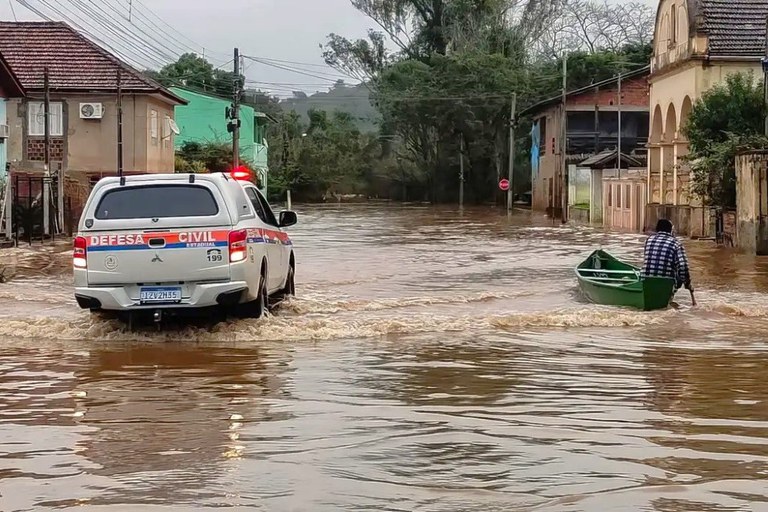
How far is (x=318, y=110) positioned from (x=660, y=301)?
83829mm

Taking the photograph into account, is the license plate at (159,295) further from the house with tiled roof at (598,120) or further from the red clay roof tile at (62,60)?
the house with tiled roof at (598,120)

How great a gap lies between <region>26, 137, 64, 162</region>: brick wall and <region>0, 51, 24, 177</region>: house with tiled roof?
Result: 1037cm

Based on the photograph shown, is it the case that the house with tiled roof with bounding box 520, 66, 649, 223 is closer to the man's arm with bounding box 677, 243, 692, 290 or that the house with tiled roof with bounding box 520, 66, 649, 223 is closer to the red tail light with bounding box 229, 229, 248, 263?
the man's arm with bounding box 677, 243, 692, 290

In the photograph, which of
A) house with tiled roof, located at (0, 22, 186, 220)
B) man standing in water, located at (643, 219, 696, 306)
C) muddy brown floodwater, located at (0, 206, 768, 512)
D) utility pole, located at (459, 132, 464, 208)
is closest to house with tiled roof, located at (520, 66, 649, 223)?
utility pole, located at (459, 132, 464, 208)

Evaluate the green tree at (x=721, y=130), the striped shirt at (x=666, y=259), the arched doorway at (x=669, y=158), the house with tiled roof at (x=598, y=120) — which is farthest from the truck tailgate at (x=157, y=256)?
the house with tiled roof at (x=598, y=120)

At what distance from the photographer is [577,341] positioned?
542 inches

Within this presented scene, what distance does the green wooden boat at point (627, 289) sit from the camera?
16359mm

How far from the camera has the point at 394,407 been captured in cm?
921

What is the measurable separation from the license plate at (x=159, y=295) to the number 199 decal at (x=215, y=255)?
50 centimetres

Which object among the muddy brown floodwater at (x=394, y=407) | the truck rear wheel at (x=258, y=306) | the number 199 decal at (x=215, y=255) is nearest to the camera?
the muddy brown floodwater at (x=394, y=407)

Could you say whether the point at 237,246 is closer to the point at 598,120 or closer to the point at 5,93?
the point at 5,93

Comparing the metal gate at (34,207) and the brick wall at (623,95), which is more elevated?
the brick wall at (623,95)

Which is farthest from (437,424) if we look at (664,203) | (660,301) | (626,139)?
(626,139)


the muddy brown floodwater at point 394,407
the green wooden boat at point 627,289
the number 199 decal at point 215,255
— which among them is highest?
the number 199 decal at point 215,255
